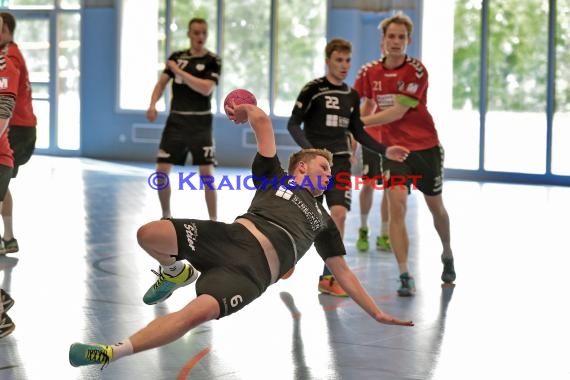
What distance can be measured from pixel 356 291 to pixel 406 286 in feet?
7.96

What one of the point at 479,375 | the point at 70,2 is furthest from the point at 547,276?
the point at 70,2

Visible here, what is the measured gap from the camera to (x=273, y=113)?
1802 cm

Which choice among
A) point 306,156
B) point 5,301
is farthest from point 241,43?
point 306,156

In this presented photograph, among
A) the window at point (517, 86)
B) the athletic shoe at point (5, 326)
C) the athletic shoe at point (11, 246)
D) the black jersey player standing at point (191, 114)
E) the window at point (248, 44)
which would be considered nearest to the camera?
the athletic shoe at point (5, 326)

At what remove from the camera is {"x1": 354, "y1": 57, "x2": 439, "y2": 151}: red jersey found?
7609 mm

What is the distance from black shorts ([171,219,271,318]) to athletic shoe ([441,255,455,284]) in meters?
3.19

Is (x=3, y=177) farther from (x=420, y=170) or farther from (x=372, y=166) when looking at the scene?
(x=372, y=166)

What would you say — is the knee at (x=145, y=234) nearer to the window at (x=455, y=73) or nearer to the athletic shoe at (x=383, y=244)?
the athletic shoe at (x=383, y=244)

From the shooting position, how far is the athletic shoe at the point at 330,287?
24.1ft

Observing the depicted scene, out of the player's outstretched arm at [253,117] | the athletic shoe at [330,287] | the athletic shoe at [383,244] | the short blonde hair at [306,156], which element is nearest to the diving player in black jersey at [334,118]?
the athletic shoe at [330,287]

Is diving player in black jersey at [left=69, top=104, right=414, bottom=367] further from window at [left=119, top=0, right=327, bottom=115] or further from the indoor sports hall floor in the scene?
window at [left=119, top=0, right=327, bottom=115]

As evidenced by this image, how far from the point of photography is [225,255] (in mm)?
4770

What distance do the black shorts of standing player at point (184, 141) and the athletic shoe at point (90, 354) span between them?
5.66 m

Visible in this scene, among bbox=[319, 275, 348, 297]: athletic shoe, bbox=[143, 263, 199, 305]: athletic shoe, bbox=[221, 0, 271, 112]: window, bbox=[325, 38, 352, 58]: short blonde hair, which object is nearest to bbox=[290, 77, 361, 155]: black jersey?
bbox=[325, 38, 352, 58]: short blonde hair
